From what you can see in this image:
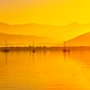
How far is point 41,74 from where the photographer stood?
4414mm

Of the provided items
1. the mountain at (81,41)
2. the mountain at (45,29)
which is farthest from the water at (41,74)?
the mountain at (45,29)

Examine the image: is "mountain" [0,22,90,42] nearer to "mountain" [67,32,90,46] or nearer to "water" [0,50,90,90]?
"mountain" [67,32,90,46]

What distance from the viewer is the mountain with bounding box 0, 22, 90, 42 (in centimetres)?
461

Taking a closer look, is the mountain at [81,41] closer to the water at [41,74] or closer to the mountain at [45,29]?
the mountain at [45,29]

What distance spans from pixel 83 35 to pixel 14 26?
94 centimetres

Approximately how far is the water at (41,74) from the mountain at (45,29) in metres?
0.46

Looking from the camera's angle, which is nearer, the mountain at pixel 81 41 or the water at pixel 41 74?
the water at pixel 41 74

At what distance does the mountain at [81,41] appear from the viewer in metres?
4.72

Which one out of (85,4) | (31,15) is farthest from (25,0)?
(85,4)

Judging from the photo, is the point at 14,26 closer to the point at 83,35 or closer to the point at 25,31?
the point at 25,31

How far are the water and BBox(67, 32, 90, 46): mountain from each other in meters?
0.33

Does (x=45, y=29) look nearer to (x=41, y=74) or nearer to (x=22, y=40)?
(x=22, y=40)

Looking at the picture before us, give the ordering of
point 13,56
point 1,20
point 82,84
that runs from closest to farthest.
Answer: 1. point 82,84
2. point 1,20
3. point 13,56

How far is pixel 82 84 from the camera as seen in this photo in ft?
12.8
